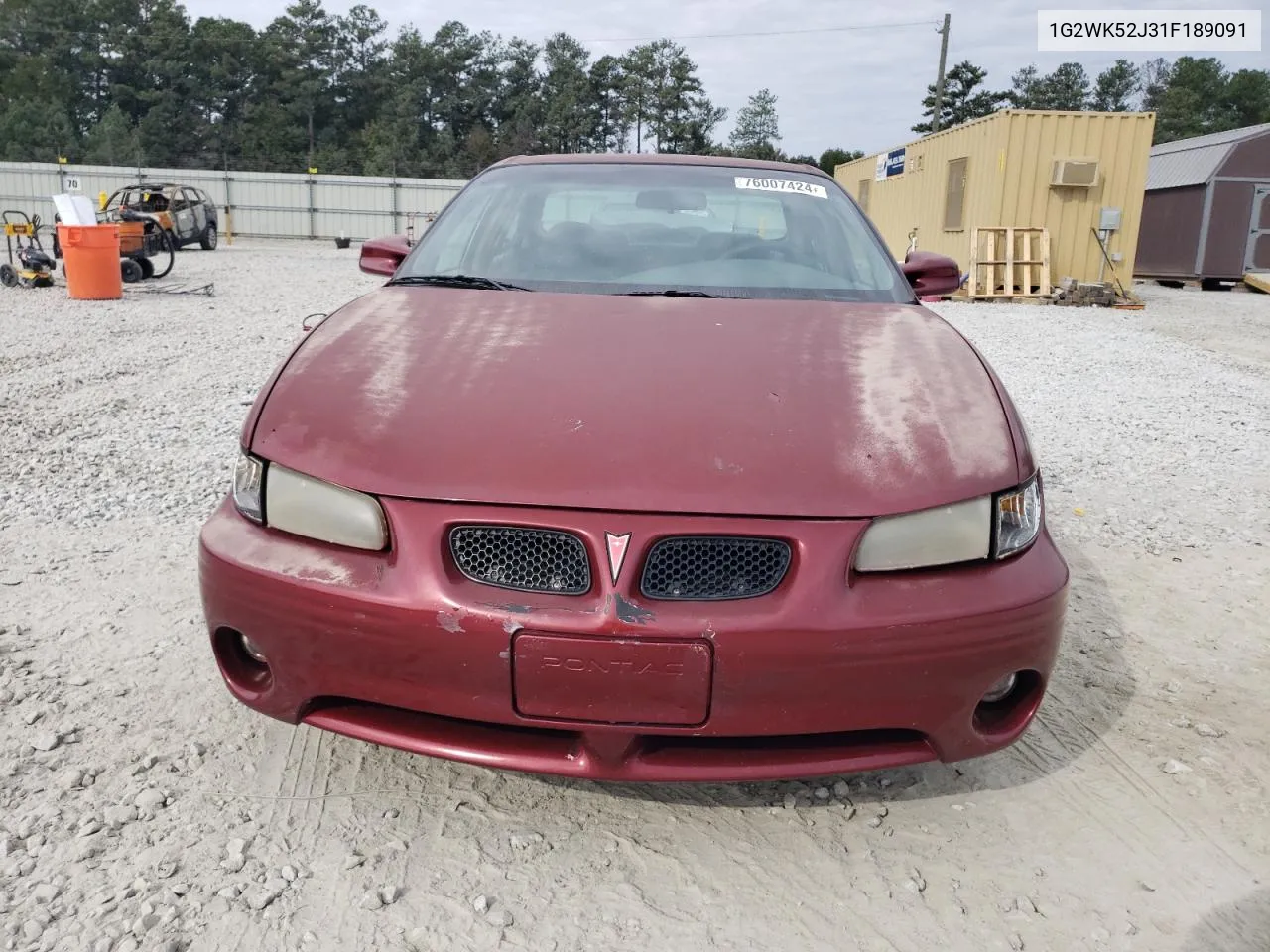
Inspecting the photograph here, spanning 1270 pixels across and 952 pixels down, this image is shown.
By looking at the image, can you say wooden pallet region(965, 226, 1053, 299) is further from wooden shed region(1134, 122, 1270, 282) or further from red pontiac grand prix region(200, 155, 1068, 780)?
red pontiac grand prix region(200, 155, 1068, 780)

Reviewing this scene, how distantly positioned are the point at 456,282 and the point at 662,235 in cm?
68

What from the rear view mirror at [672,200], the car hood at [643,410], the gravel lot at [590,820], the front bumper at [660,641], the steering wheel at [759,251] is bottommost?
the gravel lot at [590,820]

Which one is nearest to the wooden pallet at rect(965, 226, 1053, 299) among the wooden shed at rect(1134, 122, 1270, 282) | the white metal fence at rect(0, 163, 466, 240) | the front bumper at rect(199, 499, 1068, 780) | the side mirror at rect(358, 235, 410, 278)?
the wooden shed at rect(1134, 122, 1270, 282)

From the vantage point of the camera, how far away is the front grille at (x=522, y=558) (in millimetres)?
1740

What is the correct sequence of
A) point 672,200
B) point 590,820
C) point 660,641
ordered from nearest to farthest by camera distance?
1. point 660,641
2. point 590,820
3. point 672,200

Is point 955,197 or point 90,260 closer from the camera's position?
point 90,260

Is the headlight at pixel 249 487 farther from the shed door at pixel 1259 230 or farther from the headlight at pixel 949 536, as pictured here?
the shed door at pixel 1259 230

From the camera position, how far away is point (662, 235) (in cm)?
308

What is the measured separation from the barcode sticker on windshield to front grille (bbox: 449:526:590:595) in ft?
6.32

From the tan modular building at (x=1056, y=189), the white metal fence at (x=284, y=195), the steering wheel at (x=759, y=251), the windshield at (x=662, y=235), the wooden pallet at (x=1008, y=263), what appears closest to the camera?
the windshield at (x=662, y=235)

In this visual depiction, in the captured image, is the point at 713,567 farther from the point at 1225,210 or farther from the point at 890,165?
the point at 1225,210

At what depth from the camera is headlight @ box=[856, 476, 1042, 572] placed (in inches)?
70.5

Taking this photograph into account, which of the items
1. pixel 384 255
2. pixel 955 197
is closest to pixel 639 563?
pixel 384 255

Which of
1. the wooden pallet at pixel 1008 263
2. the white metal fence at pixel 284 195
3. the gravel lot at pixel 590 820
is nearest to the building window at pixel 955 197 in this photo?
the wooden pallet at pixel 1008 263
